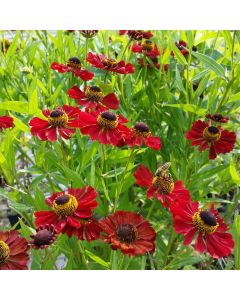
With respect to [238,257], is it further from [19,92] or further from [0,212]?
[0,212]

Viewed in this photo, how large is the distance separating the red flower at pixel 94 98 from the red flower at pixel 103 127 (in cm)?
9

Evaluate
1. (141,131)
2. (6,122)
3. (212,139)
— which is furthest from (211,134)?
(6,122)

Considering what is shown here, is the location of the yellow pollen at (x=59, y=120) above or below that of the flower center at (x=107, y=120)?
below

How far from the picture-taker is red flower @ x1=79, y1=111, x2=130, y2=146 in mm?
755

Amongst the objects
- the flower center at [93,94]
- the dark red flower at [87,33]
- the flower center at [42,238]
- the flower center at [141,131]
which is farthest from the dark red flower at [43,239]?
the dark red flower at [87,33]

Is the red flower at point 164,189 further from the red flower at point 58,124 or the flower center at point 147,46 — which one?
the flower center at point 147,46

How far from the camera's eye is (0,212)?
1677mm

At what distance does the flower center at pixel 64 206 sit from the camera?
2.10 feet

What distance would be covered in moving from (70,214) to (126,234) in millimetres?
86

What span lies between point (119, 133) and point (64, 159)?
14 cm

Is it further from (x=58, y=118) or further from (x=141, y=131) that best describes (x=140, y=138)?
(x=58, y=118)

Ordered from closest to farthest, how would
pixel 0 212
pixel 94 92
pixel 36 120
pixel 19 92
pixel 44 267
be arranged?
pixel 44 267 → pixel 36 120 → pixel 94 92 → pixel 19 92 → pixel 0 212

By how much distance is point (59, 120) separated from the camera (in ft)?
2.62
